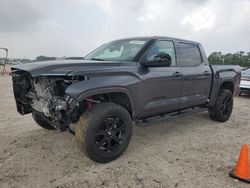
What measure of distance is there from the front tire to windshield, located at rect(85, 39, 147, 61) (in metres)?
1.06

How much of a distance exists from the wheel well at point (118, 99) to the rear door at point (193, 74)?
1.43 meters

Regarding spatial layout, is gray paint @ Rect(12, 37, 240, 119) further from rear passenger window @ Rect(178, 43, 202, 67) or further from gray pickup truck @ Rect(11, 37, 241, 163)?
rear passenger window @ Rect(178, 43, 202, 67)

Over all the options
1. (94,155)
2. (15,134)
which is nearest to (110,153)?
(94,155)

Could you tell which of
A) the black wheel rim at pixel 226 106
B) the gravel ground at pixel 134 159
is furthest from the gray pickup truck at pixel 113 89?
the black wheel rim at pixel 226 106

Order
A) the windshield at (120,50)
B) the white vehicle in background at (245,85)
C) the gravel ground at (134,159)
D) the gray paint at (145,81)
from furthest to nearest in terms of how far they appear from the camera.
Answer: the white vehicle in background at (245,85), the windshield at (120,50), the gray paint at (145,81), the gravel ground at (134,159)

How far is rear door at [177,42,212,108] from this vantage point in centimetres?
531

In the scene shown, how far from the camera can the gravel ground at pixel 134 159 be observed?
3402 millimetres

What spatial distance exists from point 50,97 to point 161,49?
7.31ft

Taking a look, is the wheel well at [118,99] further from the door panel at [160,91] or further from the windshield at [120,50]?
the windshield at [120,50]

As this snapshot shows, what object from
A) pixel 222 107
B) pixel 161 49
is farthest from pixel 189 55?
pixel 222 107

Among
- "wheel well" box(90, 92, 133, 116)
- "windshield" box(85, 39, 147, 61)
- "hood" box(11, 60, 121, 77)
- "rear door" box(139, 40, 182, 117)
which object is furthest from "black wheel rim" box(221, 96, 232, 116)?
"hood" box(11, 60, 121, 77)

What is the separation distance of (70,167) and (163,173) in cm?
128

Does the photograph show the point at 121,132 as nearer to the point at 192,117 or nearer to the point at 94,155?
the point at 94,155

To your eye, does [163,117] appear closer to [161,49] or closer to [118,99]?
[118,99]
